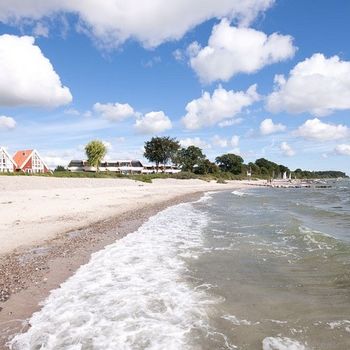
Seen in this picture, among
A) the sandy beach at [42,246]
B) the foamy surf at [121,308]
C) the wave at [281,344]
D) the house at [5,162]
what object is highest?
the house at [5,162]

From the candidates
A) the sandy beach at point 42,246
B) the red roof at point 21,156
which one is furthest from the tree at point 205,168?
the sandy beach at point 42,246

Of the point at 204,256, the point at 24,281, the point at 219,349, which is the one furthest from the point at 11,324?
the point at 204,256

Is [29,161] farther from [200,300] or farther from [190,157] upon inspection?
[200,300]

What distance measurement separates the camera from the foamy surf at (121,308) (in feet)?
22.0

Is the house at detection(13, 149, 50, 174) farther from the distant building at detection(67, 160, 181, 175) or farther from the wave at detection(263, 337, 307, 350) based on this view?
the wave at detection(263, 337, 307, 350)

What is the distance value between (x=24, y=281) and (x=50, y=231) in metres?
7.68

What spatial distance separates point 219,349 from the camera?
6359 millimetres

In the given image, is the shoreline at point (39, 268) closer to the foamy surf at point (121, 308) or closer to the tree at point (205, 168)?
the foamy surf at point (121, 308)

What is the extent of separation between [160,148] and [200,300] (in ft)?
408

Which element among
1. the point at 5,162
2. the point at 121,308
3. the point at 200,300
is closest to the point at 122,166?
the point at 5,162

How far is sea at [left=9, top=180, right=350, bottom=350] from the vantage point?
22.2 ft

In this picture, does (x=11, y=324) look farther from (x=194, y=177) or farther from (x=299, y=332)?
(x=194, y=177)

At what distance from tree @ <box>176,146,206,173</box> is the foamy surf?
131 m

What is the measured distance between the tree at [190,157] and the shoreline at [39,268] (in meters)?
125
